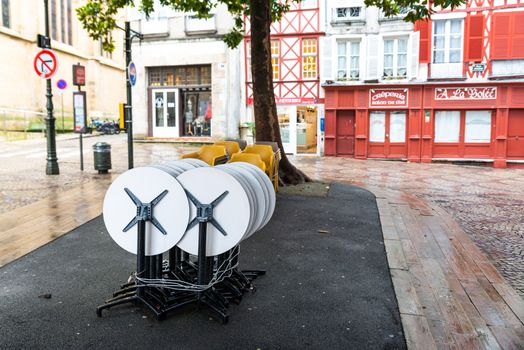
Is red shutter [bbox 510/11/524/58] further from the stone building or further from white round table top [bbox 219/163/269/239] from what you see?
the stone building

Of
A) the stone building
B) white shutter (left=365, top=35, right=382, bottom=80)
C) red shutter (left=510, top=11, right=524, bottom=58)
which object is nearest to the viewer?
red shutter (left=510, top=11, right=524, bottom=58)

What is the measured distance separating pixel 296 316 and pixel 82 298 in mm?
1812

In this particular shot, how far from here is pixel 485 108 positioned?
65.4ft

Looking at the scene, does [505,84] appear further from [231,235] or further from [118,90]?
[118,90]

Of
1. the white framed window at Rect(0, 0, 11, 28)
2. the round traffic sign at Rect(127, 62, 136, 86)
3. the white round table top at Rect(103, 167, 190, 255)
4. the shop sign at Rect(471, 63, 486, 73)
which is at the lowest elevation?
the white round table top at Rect(103, 167, 190, 255)

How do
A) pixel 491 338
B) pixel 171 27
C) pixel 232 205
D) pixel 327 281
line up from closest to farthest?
pixel 491 338, pixel 232 205, pixel 327 281, pixel 171 27

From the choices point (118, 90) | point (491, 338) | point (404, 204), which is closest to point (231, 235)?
point (491, 338)

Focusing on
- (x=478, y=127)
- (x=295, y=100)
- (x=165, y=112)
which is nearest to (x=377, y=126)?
(x=295, y=100)

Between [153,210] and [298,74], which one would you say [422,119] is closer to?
[298,74]

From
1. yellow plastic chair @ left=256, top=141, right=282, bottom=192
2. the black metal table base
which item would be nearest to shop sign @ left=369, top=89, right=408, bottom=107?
yellow plastic chair @ left=256, top=141, right=282, bottom=192

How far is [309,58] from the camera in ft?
70.9

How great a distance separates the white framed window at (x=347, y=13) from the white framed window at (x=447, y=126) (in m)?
5.45

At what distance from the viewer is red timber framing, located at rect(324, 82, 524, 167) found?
19.9 meters

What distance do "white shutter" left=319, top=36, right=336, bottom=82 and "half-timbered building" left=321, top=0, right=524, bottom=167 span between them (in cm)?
5
